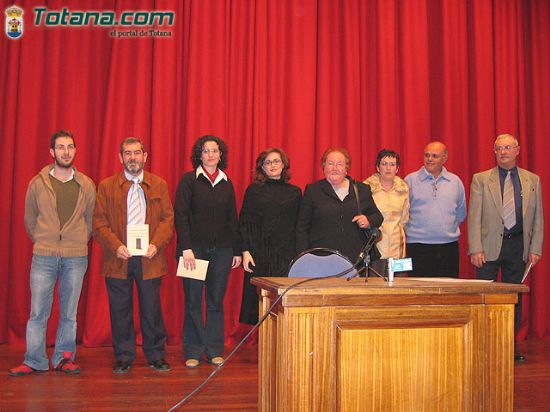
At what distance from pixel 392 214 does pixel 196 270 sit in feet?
4.91

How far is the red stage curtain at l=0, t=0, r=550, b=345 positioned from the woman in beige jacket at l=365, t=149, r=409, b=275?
3.22ft

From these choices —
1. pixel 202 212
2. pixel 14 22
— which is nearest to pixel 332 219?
pixel 202 212

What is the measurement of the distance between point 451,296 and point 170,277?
3.30 metres

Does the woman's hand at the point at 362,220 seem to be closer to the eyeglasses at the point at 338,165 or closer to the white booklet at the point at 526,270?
the eyeglasses at the point at 338,165

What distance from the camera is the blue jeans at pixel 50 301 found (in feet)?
13.3

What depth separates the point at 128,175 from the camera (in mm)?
4230

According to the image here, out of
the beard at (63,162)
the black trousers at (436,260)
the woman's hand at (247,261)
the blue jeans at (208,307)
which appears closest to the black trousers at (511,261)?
the black trousers at (436,260)

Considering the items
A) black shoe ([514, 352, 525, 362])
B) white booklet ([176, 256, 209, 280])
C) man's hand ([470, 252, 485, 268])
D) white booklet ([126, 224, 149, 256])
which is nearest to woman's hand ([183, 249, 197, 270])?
white booklet ([176, 256, 209, 280])

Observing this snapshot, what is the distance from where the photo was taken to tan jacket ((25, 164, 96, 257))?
4047mm

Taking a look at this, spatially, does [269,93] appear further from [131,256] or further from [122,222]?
[131,256]

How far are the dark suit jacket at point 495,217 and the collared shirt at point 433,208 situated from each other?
15cm

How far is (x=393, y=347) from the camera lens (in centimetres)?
220

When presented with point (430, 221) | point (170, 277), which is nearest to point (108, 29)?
point (170, 277)

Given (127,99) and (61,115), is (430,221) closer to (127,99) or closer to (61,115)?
(127,99)
